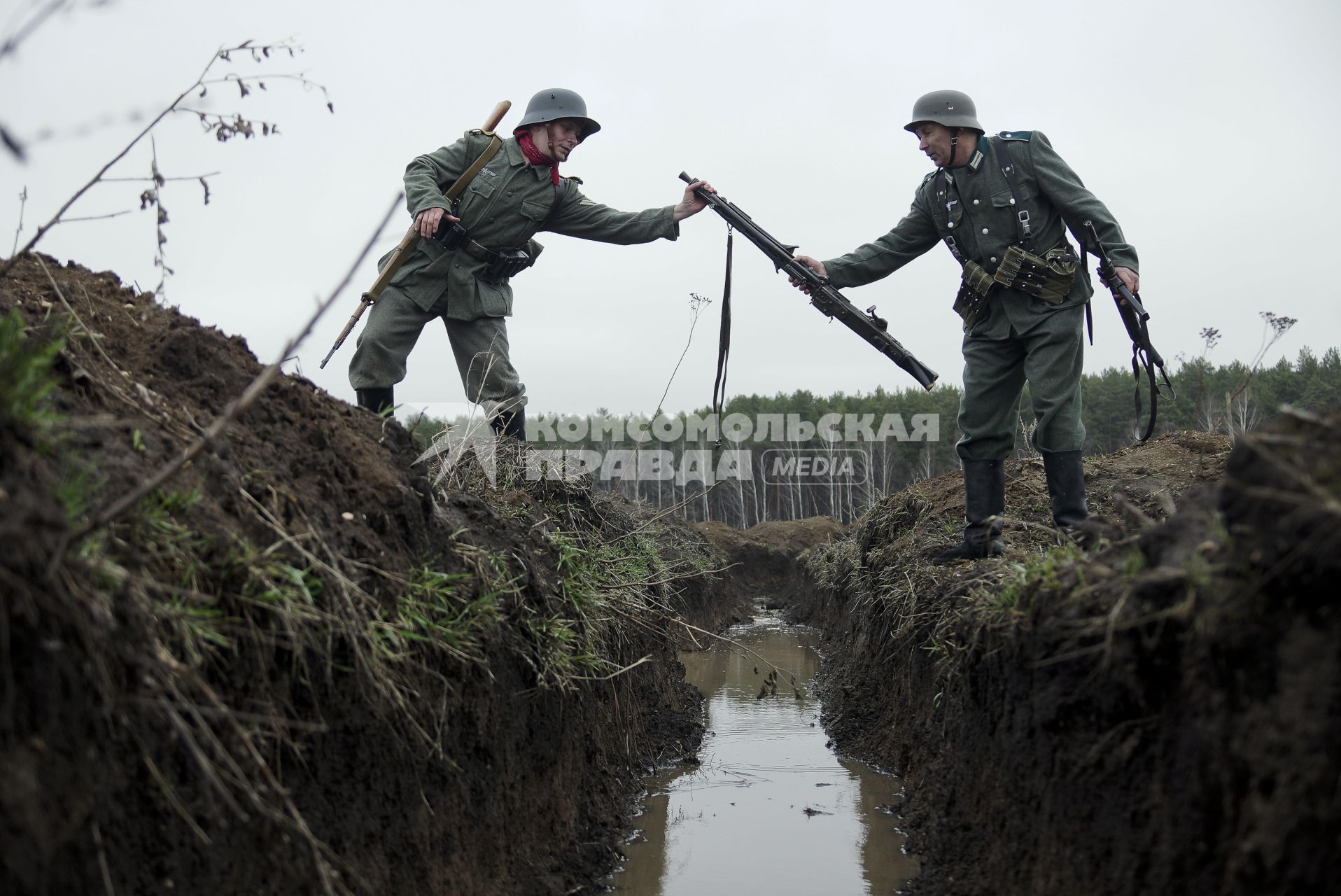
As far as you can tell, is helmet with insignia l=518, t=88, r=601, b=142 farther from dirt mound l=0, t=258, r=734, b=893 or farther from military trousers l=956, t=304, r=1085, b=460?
military trousers l=956, t=304, r=1085, b=460

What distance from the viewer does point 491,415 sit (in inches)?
220

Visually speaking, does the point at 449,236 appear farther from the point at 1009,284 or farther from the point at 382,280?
the point at 1009,284

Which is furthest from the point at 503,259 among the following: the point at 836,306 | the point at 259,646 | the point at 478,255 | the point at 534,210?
the point at 259,646

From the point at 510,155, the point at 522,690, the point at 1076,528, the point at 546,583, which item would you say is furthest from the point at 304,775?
the point at 510,155

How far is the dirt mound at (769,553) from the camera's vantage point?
18.3 m

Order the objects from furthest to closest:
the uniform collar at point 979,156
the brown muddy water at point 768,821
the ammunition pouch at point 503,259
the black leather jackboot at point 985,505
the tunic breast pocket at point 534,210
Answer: the tunic breast pocket at point 534,210, the ammunition pouch at point 503,259, the black leather jackboot at point 985,505, the uniform collar at point 979,156, the brown muddy water at point 768,821

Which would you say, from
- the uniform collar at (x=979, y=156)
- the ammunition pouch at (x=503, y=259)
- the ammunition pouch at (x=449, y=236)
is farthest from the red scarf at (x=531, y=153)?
the uniform collar at (x=979, y=156)

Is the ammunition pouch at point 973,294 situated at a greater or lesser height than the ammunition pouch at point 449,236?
lesser

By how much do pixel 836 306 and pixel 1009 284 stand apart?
3.82ft

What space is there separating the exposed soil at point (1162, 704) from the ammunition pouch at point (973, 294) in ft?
4.19

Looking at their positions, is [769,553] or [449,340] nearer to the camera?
[449,340]

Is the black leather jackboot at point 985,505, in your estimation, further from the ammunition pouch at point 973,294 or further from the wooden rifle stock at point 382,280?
the wooden rifle stock at point 382,280

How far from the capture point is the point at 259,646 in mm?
2506

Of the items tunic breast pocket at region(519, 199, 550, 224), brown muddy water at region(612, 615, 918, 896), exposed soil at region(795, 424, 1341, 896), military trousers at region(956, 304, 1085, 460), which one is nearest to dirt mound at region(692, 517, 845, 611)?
brown muddy water at region(612, 615, 918, 896)
